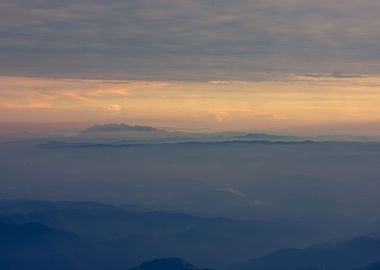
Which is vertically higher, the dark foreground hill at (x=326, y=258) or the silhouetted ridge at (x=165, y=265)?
the silhouetted ridge at (x=165, y=265)

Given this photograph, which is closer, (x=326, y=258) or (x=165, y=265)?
(x=165, y=265)

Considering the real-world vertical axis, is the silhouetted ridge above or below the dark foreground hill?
→ above

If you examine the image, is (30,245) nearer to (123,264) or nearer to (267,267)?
(123,264)

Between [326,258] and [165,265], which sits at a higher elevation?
→ [165,265]

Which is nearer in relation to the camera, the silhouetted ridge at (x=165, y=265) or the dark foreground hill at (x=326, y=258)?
the silhouetted ridge at (x=165, y=265)

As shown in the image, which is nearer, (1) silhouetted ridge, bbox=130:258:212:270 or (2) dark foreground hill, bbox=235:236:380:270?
(1) silhouetted ridge, bbox=130:258:212:270

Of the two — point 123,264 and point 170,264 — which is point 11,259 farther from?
point 170,264

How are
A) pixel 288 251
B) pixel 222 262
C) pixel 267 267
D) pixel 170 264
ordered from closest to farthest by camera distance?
pixel 170 264, pixel 267 267, pixel 288 251, pixel 222 262

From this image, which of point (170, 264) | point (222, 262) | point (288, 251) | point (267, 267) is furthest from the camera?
point (222, 262)

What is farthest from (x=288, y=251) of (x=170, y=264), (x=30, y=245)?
(x=30, y=245)

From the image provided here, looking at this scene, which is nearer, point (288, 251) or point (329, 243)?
point (288, 251)
